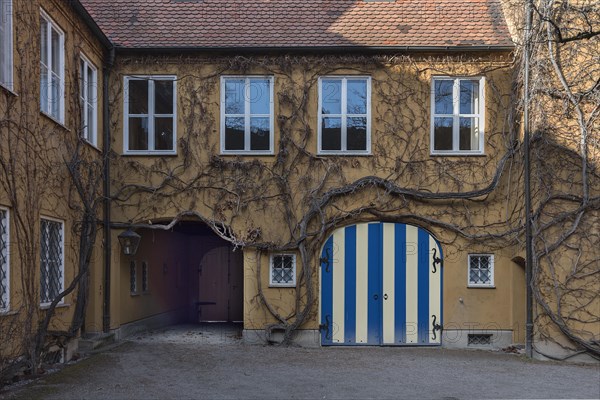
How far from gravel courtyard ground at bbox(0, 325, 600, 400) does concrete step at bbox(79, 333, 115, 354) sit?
Result: 0.30 meters

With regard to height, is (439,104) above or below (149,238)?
above

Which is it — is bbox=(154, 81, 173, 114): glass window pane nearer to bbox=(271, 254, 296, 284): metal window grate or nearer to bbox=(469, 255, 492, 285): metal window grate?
bbox=(271, 254, 296, 284): metal window grate

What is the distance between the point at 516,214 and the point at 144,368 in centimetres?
723

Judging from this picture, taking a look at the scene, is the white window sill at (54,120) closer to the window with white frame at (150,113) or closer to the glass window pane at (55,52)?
the glass window pane at (55,52)

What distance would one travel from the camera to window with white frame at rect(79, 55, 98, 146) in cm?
1166

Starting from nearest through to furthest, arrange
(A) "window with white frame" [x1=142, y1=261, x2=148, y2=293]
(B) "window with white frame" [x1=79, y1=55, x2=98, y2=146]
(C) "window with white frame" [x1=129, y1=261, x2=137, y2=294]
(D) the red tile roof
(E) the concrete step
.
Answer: (E) the concrete step → (B) "window with white frame" [x1=79, y1=55, x2=98, y2=146] → (D) the red tile roof → (C) "window with white frame" [x1=129, y1=261, x2=137, y2=294] → (A) "window with white frame" [x1=142, y1=261, x2=148, y2=293]

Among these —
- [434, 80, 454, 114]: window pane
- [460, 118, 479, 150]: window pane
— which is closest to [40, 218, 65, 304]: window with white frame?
[434, 80, 454, 114]: window pane

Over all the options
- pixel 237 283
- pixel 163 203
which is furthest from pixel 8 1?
pixel 237 283

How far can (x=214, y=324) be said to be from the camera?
16.7m

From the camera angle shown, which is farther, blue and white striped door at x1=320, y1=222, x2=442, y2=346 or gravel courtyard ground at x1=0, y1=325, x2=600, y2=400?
blue and white striped door at x1=320, y1=222, x2=442, y2=346

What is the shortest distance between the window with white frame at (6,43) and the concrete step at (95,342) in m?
4.78

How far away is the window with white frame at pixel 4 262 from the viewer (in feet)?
27.7

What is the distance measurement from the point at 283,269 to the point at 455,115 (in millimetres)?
4529

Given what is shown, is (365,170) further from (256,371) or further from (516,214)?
(256,371)
